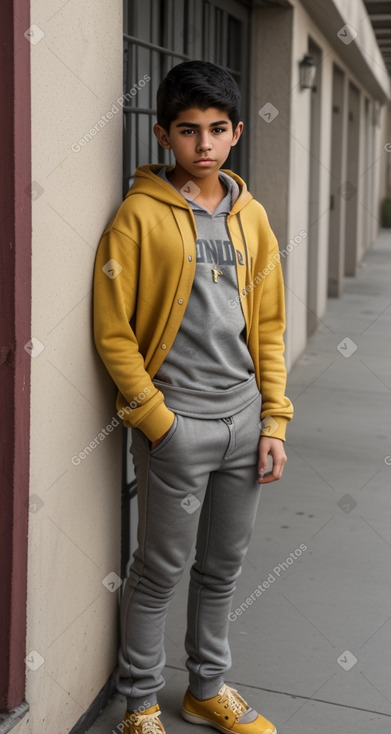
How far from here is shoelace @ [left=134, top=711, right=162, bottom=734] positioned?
2662 mm

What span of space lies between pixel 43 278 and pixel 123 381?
347 mm

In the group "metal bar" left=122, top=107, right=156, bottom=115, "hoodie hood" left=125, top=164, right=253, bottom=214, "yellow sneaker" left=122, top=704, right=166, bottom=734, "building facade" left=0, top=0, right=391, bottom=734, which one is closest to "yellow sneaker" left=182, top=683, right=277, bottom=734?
"yellow sneaker" left=122, top=704, right=166, bottom=734

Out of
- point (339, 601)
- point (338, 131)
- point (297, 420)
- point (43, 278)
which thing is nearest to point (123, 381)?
point (43, 278)

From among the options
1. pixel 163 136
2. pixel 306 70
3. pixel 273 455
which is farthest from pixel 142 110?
pixel 306 70

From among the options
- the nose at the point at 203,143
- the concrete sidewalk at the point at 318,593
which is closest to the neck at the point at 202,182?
the nose at the point at 203,143

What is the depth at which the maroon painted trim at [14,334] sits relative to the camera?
80.0 inches

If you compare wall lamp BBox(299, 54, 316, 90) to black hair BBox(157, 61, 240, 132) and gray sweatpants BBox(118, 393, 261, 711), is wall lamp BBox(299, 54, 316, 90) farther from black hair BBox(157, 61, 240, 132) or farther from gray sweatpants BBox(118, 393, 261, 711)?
gray sweatpants BBox(118, 393, 261, 711)

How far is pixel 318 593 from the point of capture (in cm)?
370

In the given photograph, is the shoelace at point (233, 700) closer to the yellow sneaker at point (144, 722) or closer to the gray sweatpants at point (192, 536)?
the gray sweatpants at point (192, 536)

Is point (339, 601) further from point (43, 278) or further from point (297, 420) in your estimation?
point (297, 420)

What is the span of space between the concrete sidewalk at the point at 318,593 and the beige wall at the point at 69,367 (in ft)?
1.35

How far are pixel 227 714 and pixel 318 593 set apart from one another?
99 centimetres

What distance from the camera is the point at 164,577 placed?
2.60 metres

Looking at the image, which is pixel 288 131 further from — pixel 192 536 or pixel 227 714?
pixel 227 714
